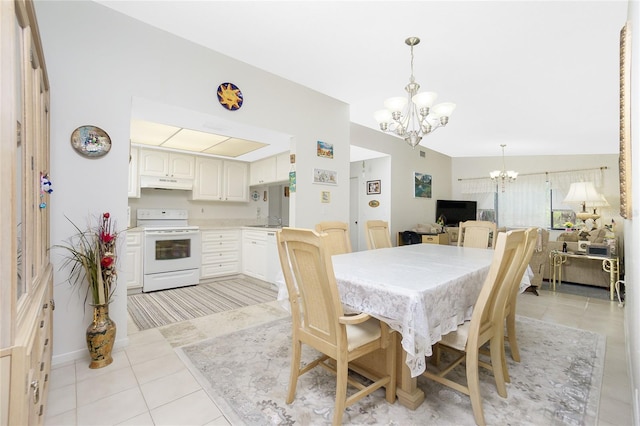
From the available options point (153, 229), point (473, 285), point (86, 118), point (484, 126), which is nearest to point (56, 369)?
point (86, 118)

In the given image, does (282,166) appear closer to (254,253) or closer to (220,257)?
(254,253)

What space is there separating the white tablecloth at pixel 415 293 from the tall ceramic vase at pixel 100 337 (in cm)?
129

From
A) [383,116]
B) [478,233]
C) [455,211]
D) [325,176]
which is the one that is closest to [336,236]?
[383,116]

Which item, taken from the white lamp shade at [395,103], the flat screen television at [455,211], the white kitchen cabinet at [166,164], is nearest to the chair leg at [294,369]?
the white lamp shade at [395,103]

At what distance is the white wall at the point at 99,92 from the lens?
2.04 meters

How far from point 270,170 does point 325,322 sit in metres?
3.52

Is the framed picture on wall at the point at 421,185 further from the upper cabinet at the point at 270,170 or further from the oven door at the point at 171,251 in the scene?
the oven door at the point at 171,251

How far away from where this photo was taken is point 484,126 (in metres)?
4.61

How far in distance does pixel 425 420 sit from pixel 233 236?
12.8 feet

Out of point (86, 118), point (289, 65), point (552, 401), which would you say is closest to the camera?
point (552, 401)

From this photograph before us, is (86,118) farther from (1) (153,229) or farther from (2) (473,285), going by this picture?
(2) (473,285)

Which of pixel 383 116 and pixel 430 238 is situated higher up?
pixel 383 116

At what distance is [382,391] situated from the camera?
1755 mm

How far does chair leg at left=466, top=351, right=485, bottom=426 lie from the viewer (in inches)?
57.5
